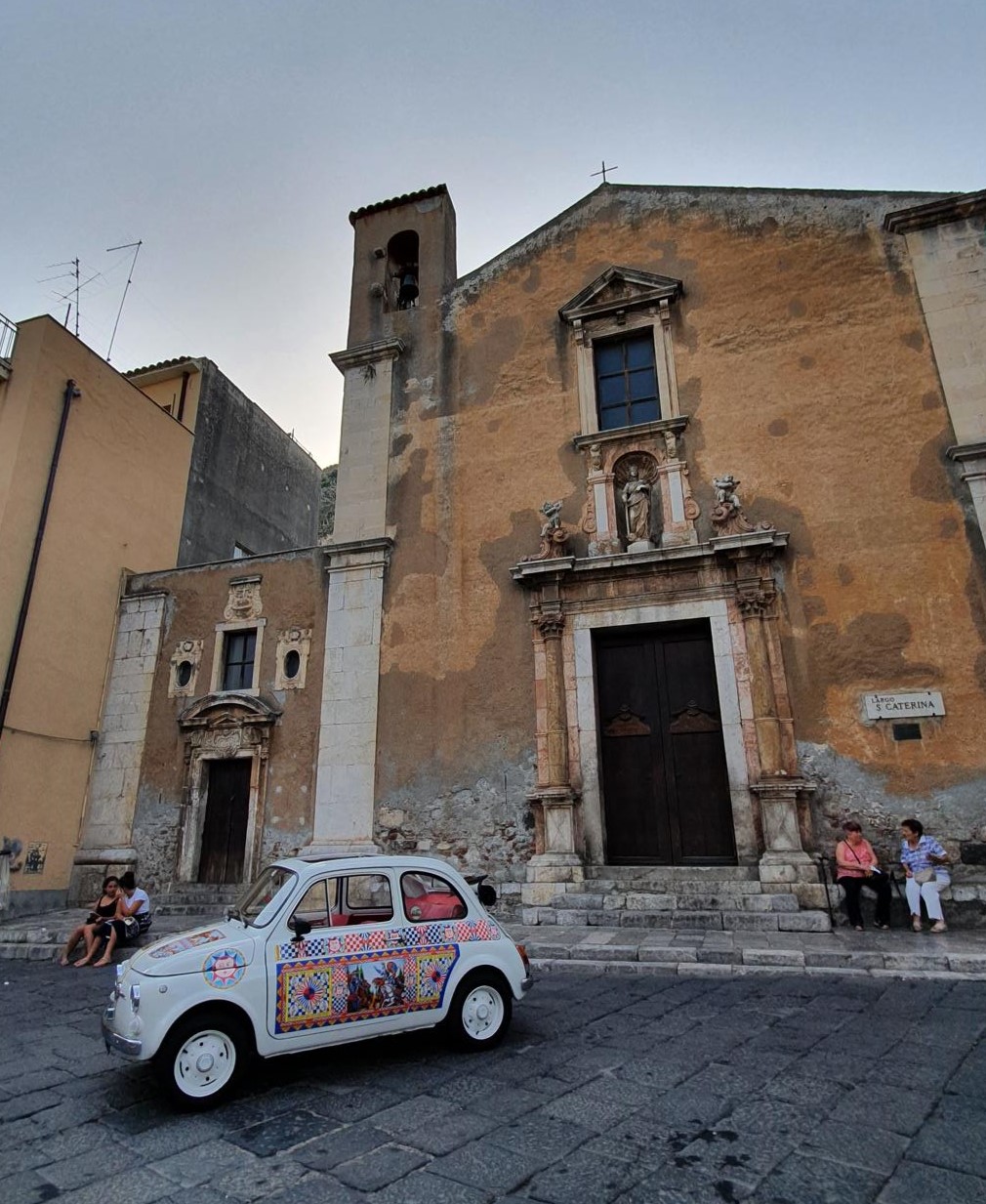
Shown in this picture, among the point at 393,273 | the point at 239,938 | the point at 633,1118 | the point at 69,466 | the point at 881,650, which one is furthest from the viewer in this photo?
the point at 393,273

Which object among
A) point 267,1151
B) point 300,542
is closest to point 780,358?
point 267,1151

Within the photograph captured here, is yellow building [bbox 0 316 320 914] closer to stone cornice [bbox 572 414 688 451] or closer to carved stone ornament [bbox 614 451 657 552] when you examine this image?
stone cornice [bbox 572 414 688 451]

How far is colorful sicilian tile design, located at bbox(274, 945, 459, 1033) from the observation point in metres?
4.28

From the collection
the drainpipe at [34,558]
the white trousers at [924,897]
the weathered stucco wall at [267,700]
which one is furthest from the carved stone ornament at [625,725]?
the drainpipe at [34,558]

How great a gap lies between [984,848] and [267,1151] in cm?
850

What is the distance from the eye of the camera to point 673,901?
29.0 ft

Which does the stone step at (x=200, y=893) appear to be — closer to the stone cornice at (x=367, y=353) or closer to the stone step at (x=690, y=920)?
the stone step at (x=690, y=920)

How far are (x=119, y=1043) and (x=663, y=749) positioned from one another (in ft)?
25.5

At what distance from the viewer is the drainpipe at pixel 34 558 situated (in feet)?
38.5

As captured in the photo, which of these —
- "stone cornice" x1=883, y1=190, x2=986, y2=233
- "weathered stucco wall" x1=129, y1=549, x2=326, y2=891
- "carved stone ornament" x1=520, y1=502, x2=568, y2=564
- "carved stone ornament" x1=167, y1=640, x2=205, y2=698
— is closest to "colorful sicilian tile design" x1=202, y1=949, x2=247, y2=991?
"weathered stucco wall" x1=129, y1=549, x2=326, y2=891

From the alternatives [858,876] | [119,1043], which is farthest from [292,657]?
[858,876]

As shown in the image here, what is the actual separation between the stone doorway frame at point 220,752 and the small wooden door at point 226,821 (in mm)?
102

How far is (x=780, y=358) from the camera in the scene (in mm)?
11148

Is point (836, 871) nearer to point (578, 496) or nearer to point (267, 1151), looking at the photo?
point (578, 496)
